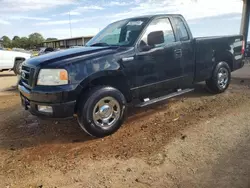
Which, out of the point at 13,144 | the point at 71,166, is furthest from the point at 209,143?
the point at 13,144

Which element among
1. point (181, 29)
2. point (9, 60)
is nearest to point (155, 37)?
point (181, 29)

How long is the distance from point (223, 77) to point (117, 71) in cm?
336

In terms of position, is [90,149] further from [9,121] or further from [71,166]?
[9,121]

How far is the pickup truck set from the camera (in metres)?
3.62

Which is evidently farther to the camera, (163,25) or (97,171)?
Result: (163,25)

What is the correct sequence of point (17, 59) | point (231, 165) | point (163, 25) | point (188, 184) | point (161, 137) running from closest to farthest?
1. point (188, 184)
2. point (231, 165)
3. point (161, 137)
4. point (163, 25)
5. point (17, 59)

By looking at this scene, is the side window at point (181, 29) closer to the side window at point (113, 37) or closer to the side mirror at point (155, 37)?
the side mirror at point (155, 37)

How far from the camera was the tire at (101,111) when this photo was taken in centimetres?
374

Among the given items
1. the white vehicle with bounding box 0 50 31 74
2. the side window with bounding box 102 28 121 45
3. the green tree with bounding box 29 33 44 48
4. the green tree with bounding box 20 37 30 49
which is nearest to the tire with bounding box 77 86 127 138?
the side window with bounding box 102 28 121 45

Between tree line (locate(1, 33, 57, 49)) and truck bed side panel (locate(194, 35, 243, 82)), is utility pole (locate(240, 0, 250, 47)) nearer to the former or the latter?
truck bed side panel (locate(194, 35, 243, 82))

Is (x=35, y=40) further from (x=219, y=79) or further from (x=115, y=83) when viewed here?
(x=115, y=83)

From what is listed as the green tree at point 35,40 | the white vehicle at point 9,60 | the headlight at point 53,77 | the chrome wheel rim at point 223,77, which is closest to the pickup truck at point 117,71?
the headlight at point 53,77

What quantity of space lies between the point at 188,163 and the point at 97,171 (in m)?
1.12

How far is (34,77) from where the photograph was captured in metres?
3.71
